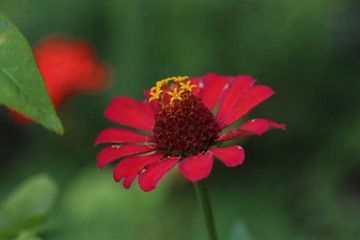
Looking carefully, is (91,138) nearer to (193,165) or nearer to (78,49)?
(78,49)

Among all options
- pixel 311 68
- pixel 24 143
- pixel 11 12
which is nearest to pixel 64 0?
pixel 11 12

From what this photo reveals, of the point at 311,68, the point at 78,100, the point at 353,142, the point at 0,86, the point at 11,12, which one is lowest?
the point at 0,86

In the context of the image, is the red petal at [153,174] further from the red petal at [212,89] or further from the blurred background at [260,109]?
the blurred background at [260,109]

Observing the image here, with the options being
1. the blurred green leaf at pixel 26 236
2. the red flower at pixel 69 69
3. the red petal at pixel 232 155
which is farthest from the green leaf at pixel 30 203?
the red flower at pixel 69 69

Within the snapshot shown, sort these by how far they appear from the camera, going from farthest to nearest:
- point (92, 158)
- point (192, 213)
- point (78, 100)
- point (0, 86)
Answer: point (78, 100) < point (92, 158) < point (192, 213) < point (0, 86)

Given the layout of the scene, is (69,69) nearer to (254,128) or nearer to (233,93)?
(233,93)

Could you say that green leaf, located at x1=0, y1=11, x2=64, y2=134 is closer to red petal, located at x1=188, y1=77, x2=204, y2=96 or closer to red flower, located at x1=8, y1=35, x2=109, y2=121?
red petal, located at x1=188, y1=77, x2=204, y2=96

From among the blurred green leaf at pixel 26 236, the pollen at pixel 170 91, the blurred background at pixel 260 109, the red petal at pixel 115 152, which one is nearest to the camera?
the blurred green leaf at pixel 26 236
